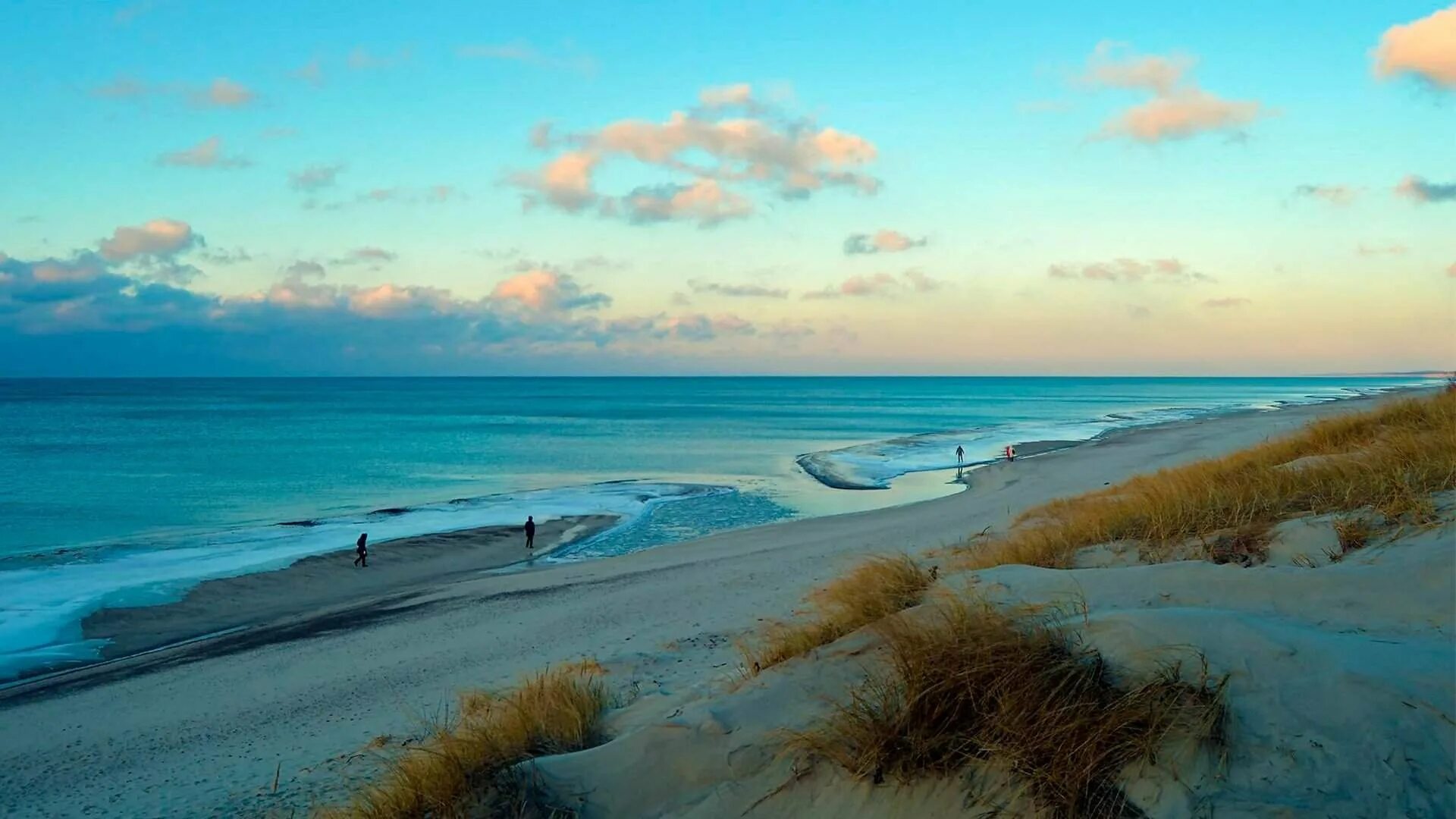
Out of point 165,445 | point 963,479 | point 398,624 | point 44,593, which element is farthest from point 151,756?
point 165,445

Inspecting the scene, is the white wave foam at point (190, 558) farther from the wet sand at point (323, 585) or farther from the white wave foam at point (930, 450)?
the white wave foam at point (930, 450)

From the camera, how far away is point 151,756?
9852 mm

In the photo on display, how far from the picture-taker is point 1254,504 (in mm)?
7984

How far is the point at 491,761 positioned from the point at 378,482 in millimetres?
41853

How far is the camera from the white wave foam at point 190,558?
58.3 feet

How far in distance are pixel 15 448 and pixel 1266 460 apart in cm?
7707

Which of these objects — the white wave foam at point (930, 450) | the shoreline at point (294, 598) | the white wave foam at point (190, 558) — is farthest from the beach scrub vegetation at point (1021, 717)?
the white wave foam at point (930, 450)

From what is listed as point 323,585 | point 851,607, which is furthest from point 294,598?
point 851,607

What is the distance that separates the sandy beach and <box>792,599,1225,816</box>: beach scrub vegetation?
3163 millimetres

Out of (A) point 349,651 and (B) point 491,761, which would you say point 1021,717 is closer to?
(B) point 491,761

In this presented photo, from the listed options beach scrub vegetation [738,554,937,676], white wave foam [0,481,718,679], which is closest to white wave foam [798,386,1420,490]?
white wave foam [0,481,718,679]

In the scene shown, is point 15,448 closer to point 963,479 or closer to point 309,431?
point 309,431

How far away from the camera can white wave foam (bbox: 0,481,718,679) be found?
17766 millimetres

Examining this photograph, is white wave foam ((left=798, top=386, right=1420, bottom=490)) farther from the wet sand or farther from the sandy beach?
the wet sand
